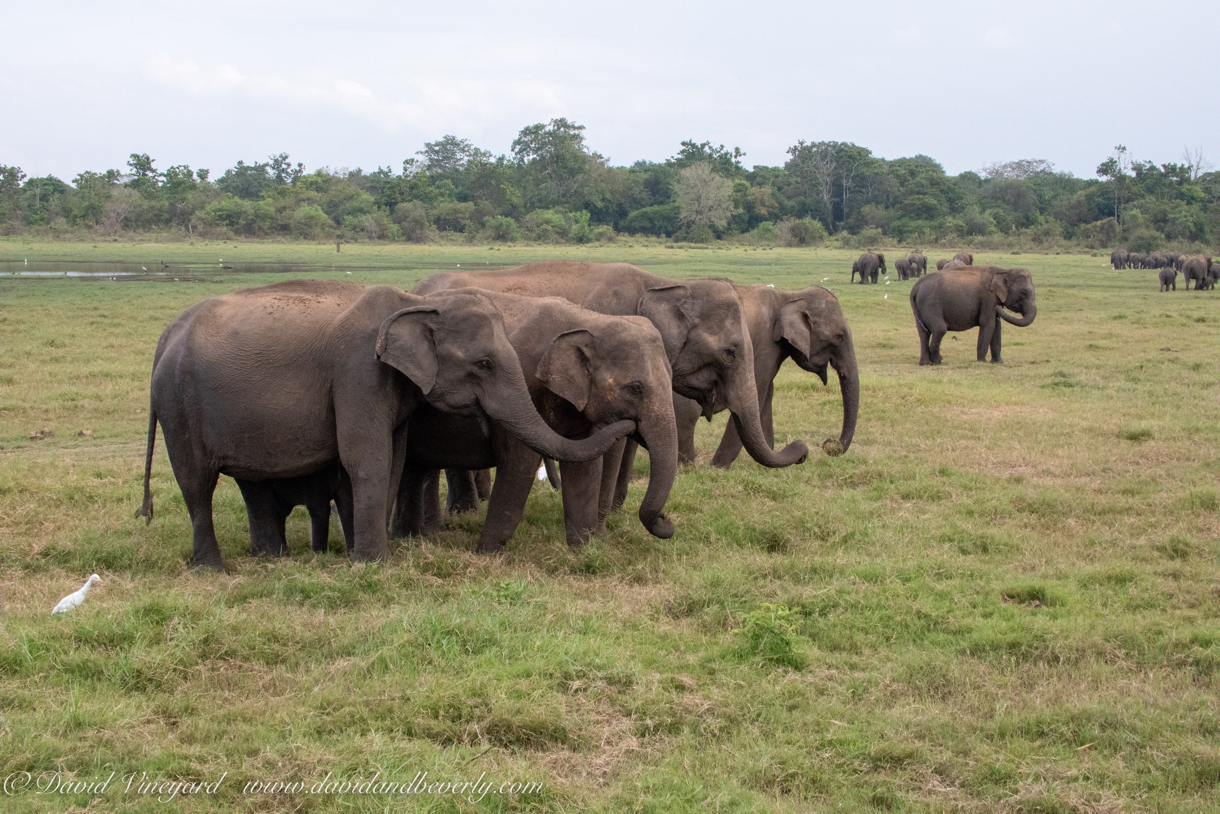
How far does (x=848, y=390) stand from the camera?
9625 millimetres

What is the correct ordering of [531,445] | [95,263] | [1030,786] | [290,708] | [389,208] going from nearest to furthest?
[1030,786]
[290,708]
[531,445]
[95,263]
[389,208]

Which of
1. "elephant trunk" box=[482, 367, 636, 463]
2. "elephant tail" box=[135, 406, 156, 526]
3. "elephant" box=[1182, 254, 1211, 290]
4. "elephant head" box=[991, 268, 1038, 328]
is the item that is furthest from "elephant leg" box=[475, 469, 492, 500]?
A: "elephant" box=[1182, 254, 1211, 290]

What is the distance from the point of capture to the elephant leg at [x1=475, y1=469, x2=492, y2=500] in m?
8.89

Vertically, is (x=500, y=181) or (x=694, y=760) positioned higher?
(x=500, y=181)

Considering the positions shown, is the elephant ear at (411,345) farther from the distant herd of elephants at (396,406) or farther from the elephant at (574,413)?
the elephant at (574,413)

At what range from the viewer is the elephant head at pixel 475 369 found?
6152mm

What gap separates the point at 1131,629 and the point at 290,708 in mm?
3829

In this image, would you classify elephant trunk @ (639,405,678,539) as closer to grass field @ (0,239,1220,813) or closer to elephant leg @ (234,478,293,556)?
grass field @ (0,239,1220,813)

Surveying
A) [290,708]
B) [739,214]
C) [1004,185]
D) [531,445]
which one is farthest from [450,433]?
[1004,185]

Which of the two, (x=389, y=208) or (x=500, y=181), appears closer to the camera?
(x=389, y=208)

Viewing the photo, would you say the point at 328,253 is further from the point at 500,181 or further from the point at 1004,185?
the point at 1004,185

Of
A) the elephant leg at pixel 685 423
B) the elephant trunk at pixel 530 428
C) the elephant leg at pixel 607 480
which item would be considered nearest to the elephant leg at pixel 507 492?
the elephant trunk at pixel 530 428

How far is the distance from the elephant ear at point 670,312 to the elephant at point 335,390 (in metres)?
1.34

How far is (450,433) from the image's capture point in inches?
271
